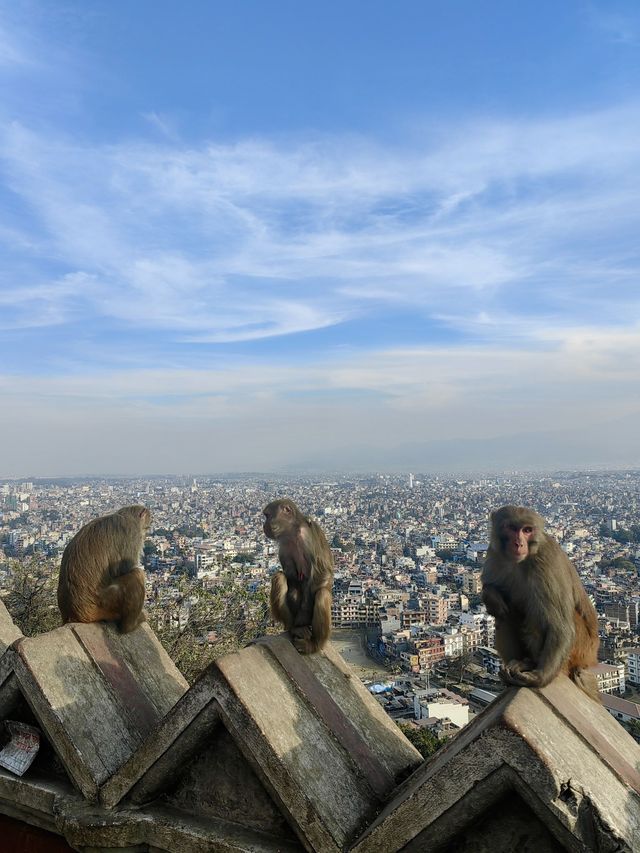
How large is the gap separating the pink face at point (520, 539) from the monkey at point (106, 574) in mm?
1602

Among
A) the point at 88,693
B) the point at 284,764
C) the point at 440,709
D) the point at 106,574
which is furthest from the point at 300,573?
the point at 440,709

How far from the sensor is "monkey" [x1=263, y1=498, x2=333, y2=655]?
3.04 meters

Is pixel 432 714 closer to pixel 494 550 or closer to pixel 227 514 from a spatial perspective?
pixel 494 550

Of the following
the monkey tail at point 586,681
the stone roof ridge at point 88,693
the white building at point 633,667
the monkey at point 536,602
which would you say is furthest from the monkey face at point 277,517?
the white building at point 633,667

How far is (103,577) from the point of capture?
331 cm

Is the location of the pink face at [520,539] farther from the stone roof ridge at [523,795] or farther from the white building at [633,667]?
the white building at [633,667]

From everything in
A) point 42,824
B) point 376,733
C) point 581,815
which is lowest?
point 42,824

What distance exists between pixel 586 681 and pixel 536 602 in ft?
1.09

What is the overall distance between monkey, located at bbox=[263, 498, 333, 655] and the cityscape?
185 millimetres

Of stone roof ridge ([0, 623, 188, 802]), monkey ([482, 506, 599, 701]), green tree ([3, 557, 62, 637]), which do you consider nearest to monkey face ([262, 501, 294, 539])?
stone roof ridge ([0, 623, 188, 802])

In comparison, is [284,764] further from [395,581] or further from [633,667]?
[395,581]

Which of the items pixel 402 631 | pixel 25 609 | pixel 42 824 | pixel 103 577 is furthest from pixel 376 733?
pixel 402 631

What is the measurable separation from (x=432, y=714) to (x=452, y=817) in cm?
2276

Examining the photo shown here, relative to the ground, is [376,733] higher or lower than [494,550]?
lower
